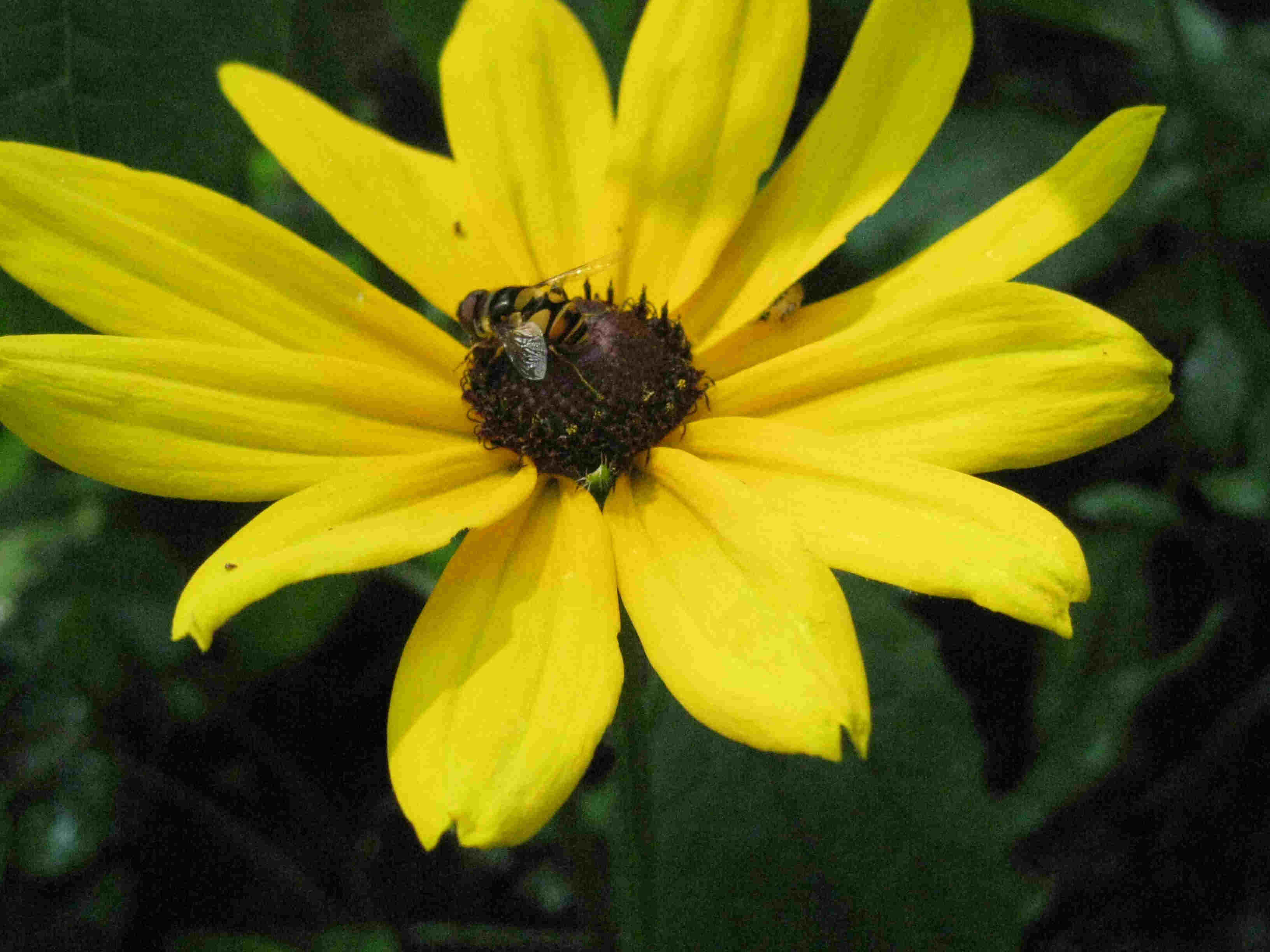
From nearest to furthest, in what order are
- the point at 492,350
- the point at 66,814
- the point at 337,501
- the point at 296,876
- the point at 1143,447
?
1. the point at 337,501
2. the point at 492,350
3. the point at 66,814
4. the point at 296,876
5. the point at 1143,447

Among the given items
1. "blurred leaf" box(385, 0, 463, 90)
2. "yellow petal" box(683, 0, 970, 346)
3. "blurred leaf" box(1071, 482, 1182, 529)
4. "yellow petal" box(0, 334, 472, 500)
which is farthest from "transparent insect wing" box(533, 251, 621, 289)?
"blurred leaf" box(1071, 482, 1182, 529)

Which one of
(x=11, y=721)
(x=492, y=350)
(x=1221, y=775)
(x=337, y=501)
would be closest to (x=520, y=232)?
(x=492, y=350)

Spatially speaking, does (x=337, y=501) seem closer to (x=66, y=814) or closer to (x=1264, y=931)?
(x=66, y=814)

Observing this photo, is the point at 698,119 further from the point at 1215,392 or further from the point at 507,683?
the point at 1215,392

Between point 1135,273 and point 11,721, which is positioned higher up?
point 1135,273

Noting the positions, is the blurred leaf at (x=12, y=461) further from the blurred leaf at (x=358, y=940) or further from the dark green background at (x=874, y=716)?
the blurred leaf at (x=358, y=940)

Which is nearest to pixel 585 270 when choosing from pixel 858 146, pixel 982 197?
pixel 858 146
